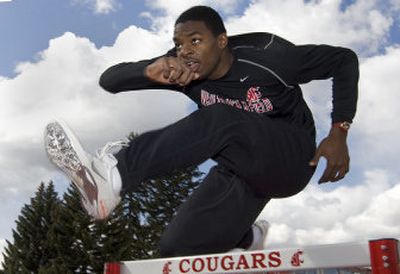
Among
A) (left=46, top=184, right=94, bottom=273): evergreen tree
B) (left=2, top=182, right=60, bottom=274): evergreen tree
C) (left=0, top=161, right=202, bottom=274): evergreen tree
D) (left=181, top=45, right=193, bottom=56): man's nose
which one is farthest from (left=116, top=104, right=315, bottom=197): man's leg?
(left=2, top=182, right=60, bottom=274): evergreen tree

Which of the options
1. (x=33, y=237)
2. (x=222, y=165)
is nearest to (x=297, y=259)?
(x=222, y=165)

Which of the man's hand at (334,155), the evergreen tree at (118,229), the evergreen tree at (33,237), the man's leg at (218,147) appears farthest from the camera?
the evergreen tree at (33,237)

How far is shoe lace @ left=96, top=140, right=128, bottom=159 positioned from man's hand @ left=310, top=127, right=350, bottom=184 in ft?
3.80

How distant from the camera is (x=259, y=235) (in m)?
4.41

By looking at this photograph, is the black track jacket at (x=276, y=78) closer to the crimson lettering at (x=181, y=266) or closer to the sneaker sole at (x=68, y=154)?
the sneaker sole at (x=68, y=154)

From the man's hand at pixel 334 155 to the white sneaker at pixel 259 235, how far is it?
3.35ft

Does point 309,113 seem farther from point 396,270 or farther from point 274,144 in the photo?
point 396,270

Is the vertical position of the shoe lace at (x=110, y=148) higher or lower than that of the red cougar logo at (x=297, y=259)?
higher

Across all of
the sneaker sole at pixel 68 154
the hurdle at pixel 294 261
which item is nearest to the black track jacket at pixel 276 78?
the sneaker sole at pixel 68 154

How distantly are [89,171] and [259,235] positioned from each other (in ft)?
5.20

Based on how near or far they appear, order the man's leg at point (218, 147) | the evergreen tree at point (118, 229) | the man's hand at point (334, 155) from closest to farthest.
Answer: the man's leg at point (218, 147) < the man's hand at point (334, 155) < the evergreen tree at point (118, 229)

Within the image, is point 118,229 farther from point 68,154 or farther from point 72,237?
point 68,154

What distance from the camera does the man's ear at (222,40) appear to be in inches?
148

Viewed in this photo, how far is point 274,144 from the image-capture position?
3496 mm
